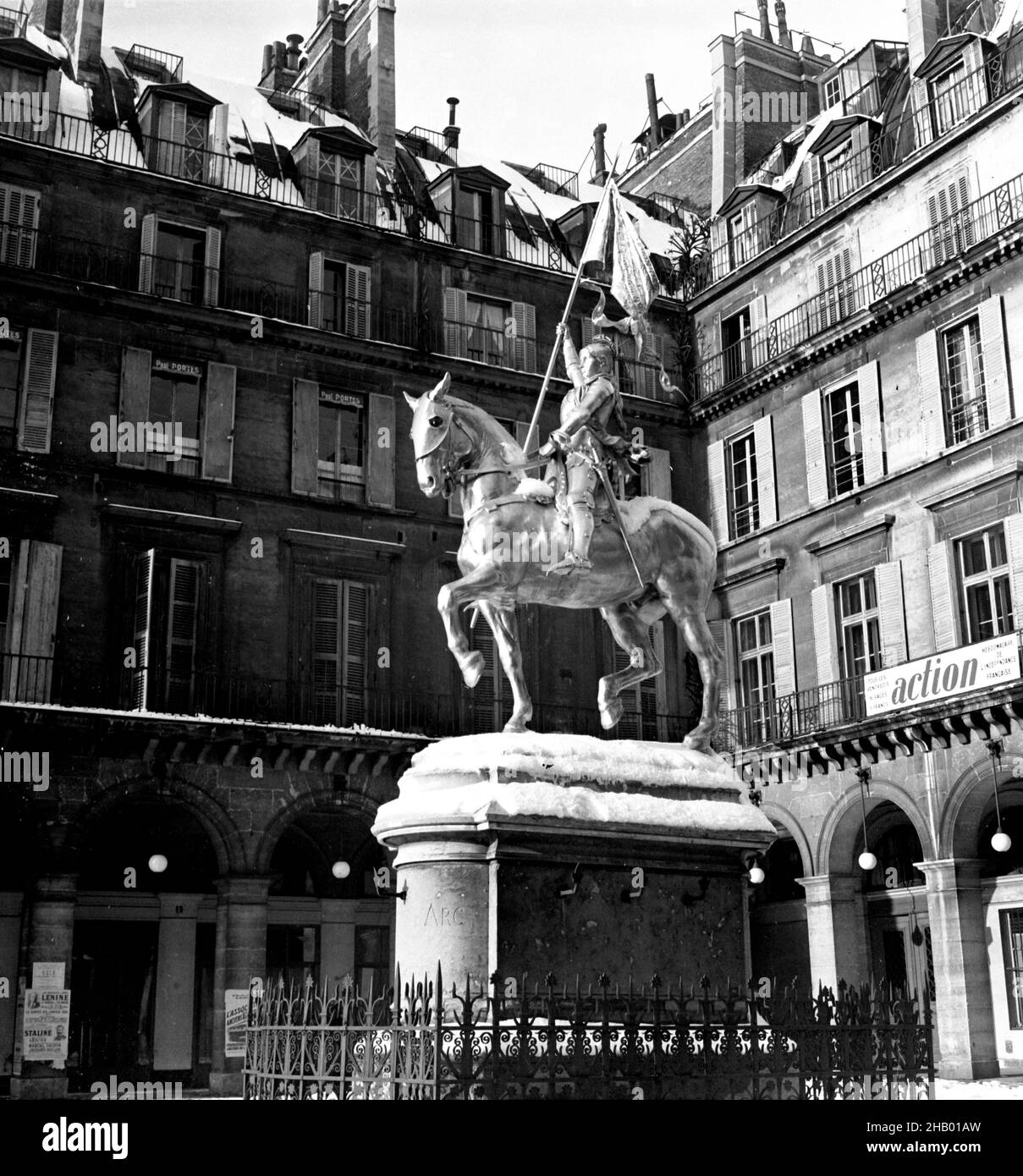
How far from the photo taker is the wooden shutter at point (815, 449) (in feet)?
92.6

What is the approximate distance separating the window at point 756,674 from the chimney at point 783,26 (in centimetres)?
1471

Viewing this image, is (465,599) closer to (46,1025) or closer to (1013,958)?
(46,1025)

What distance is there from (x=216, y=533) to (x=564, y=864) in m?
18.3

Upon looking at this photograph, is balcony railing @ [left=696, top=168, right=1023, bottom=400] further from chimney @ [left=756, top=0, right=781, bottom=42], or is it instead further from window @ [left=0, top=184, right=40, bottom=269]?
window @ [left=0, top=184, right=40, bottom=269]

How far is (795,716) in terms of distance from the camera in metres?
27.5

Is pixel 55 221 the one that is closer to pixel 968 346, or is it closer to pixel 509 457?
pixel 968 346

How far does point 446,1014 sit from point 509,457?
162 inches

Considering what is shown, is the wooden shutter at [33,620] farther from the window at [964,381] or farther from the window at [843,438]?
the window at [964,381]

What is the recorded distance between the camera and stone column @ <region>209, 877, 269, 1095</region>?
24062mm

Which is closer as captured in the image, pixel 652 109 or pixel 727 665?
pixel 727 665

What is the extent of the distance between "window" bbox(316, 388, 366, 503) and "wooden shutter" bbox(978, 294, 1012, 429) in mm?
11334

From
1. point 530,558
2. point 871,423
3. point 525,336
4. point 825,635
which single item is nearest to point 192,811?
point 825,635

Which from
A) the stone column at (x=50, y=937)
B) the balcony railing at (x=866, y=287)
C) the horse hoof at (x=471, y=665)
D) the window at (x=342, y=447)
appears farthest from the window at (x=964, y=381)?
the horse hoof at (x=471, y=665)

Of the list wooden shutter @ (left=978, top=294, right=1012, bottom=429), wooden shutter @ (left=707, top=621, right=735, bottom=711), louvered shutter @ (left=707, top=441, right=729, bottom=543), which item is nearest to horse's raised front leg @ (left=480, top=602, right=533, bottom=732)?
wooden shutter @ (left=978, top=294, right=1012, bottom=429)
